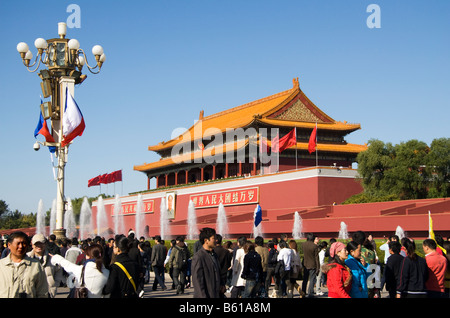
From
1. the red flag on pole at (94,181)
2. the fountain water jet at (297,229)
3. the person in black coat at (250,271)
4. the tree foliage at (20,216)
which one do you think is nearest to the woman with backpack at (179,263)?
the person in black coat at (250,271)

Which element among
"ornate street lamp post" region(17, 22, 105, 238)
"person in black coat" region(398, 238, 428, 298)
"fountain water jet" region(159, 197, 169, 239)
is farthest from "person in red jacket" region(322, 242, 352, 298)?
"fountain water jet" region(159, 197, 169, 239)

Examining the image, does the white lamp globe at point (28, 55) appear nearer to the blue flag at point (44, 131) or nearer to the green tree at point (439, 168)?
the blue flag at point (44, 131)

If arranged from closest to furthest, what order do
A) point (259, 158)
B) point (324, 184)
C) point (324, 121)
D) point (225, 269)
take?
point (225, 269) → point (324, 184) → point (259, 158) → point (324, 121)

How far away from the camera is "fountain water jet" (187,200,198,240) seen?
3512 centimetres

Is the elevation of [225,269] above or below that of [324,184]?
below

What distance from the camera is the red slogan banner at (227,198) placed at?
34.8 meters

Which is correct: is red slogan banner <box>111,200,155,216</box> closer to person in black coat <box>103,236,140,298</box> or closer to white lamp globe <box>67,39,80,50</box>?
white lamp globe <box>67,39,80,50</box>

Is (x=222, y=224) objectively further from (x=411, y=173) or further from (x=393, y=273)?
(x=393, y=273)

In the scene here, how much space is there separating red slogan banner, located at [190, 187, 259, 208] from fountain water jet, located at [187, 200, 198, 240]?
802 millimetres
